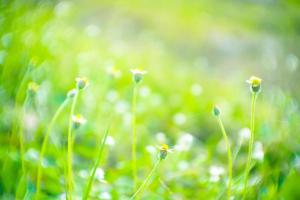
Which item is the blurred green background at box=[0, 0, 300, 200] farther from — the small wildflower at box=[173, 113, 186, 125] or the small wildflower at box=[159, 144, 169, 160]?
the small wildflower at box=[159, 144, 169, 160]

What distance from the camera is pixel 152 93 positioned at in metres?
2.16

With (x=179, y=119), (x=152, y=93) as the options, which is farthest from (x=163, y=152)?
(x=152, y=93)

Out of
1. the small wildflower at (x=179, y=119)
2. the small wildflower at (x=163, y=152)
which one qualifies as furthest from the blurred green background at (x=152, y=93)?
the small wildflower at (x=163, y=152)

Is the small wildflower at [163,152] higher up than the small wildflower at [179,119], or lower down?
higher up

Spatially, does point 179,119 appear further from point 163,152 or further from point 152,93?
point 163,152

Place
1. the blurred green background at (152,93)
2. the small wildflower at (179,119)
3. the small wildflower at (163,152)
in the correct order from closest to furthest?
the small wildflower at (163,152) < the blurred green background at (152,93) < the small wildflower at (179,119)

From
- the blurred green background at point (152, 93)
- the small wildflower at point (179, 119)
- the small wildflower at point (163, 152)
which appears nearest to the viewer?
the small wildflower at point (163, 152)

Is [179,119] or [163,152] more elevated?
[163,152]

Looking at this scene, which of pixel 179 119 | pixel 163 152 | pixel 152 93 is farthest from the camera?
pixel 152 93

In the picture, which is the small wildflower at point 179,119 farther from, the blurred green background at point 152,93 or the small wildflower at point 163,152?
the small wildflower at point 163,152

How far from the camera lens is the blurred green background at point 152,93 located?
4.02 feet

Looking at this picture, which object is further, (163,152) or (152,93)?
(152,93)

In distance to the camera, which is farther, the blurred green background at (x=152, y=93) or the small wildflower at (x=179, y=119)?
the small wildflower at (x=179, y=119)

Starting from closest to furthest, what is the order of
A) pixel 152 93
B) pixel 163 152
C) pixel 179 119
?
pixel 163 152
pixel 179 119
pixel 152 93
